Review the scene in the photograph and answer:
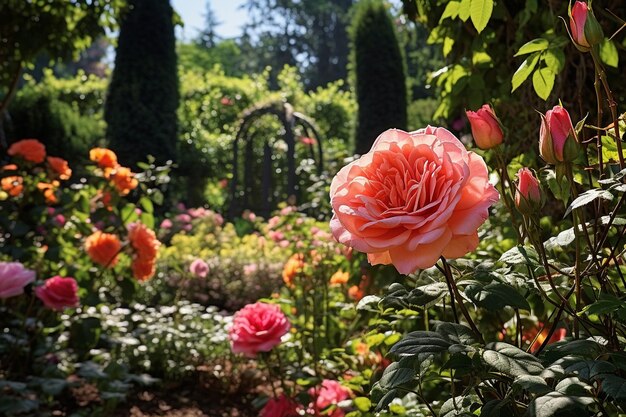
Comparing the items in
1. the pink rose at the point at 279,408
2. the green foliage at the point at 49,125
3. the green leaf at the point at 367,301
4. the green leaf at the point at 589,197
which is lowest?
the pink rose at the point at 279,408

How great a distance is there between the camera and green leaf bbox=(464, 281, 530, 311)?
68cm

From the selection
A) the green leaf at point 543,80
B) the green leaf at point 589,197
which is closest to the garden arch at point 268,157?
the green leaf at point 543,80

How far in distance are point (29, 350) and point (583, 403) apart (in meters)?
2.48

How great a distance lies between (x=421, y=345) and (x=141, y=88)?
27.4 feet

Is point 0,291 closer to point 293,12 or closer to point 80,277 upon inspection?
point 80,277

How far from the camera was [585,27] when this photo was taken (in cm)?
71

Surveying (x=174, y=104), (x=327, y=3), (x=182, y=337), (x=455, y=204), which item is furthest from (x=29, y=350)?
(x=327, y=3)

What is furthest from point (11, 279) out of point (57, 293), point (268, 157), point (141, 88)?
point (268, 157)

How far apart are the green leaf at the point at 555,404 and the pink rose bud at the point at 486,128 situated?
0.31 m

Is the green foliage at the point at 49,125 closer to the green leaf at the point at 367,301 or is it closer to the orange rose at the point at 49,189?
the orange rose at the point at 49,189

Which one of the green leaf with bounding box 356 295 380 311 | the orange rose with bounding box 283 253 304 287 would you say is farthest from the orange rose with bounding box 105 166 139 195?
the green leaf with bounding box 356 295 380 311

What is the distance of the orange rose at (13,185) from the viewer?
268cm

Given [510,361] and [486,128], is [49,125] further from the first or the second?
[510,361]

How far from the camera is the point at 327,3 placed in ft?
87.2
